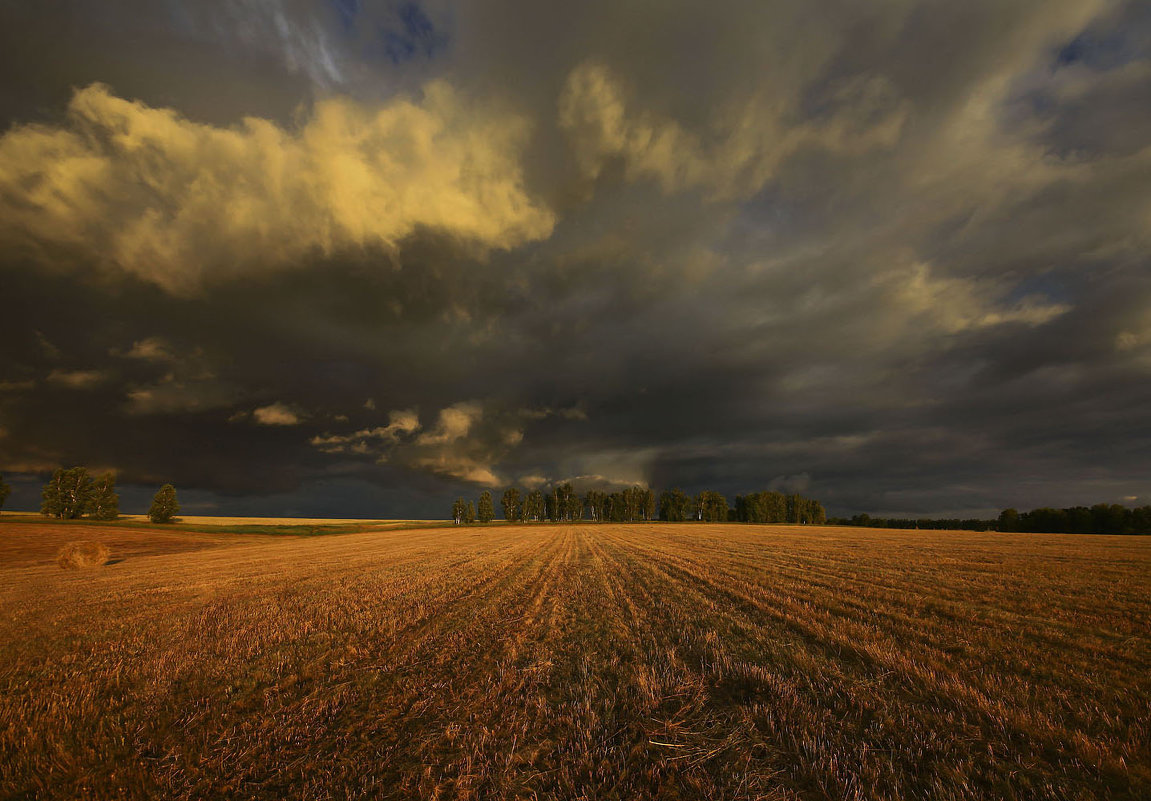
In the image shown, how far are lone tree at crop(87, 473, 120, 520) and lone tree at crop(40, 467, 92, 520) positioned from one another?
99 cm

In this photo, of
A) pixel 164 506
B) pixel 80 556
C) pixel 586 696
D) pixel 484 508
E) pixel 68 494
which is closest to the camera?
pixel 586 696

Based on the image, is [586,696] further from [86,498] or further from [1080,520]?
[1080,520]

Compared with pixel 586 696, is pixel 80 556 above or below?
below

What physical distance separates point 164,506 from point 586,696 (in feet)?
431

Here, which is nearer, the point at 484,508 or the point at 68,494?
the point at 68,494

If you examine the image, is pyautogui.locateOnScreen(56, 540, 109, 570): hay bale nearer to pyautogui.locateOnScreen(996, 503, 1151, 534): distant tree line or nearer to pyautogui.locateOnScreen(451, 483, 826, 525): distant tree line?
pyautogui.locateOnScreen(451, 483, 826, 525): distant tree line

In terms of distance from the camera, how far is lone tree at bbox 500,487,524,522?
154 m

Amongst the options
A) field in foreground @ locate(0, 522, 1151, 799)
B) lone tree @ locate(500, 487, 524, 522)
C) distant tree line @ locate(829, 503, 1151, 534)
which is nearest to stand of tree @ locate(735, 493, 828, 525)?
distant tree line @ locate(829, 503, 1151, 534)

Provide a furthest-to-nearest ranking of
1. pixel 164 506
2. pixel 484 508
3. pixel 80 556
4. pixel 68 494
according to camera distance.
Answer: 1. pixel 484 508
2. pixel 164 506
3. pixel 68 494
4. pixel 80 556

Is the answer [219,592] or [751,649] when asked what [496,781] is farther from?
[219,592]

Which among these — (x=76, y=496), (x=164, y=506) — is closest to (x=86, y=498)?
(x=76, y=496)

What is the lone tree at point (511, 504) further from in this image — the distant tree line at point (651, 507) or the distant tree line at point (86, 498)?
the distant tree line at point (86, 498)

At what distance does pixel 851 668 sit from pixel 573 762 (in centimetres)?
561

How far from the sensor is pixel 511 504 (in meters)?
154
